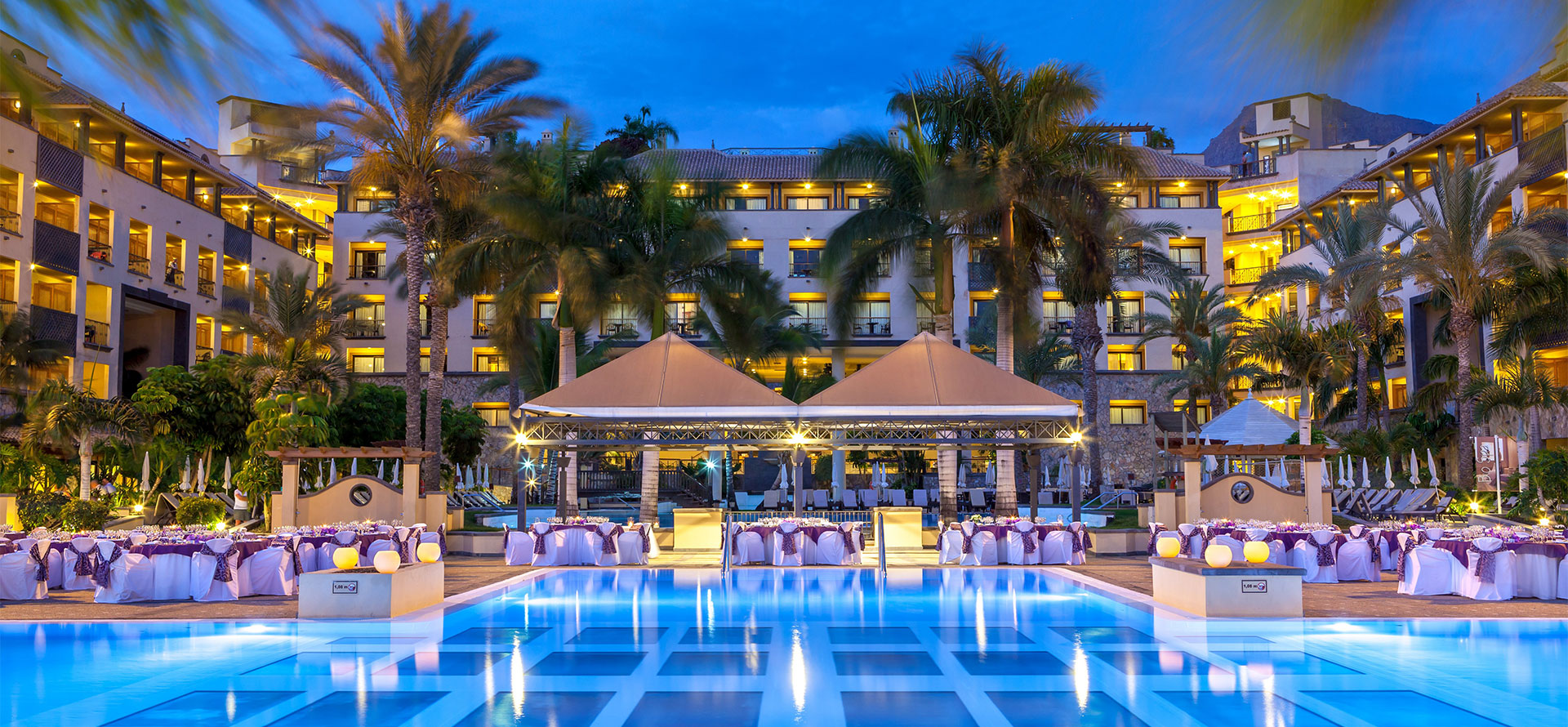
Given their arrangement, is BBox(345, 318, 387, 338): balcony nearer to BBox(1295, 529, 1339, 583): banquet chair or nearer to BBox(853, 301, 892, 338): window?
BBox(853, 301, 892, 338): window

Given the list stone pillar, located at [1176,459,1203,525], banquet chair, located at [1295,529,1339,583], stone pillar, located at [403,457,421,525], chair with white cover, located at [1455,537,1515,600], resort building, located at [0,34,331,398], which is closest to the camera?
chair with white cover, located at [1455,537,1515,600]

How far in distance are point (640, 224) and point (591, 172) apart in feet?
→ 5.08

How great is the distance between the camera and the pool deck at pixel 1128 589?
1230 centimetres

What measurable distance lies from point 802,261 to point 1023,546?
34.0 metres

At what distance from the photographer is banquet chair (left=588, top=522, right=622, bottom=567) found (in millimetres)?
18938

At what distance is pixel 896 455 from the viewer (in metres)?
50.5

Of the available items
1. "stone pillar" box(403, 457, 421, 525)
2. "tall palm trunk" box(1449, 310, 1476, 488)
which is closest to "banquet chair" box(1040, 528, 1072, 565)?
"stone pillar" box(403, 457, 421, 525)

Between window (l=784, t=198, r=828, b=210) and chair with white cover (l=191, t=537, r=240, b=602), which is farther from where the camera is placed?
window (l=784, t=198, r=828, b=210)

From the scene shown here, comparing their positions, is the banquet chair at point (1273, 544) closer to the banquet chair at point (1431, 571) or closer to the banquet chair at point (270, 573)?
the banquet chair at point (1431, 571)

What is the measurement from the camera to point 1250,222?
5578 centimetres

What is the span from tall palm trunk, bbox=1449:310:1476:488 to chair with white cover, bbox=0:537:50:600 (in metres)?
27.9

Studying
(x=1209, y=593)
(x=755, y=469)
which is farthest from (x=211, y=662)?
(x=755, y=469)

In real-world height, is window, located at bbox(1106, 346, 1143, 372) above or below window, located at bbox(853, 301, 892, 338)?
below

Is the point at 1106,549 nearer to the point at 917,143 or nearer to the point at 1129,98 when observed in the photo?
the point at 917,143
